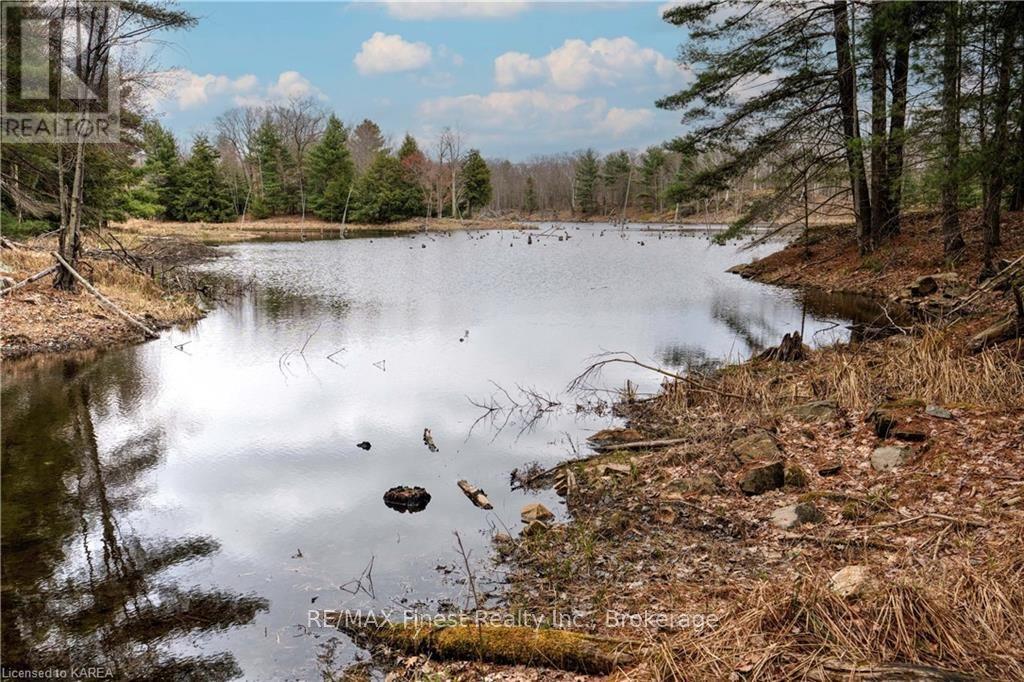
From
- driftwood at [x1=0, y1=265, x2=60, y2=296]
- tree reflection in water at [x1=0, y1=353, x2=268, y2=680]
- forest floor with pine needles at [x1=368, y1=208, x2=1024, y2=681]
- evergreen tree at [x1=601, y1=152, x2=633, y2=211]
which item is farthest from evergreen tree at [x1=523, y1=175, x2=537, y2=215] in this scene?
tree reflection in water at [x1=0, y1=353, x2=268, y2=680]

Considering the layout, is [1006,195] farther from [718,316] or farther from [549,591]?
[549,591]

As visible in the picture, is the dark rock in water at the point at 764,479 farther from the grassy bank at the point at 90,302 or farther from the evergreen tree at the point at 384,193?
the evergreen tree at the point at 384,193

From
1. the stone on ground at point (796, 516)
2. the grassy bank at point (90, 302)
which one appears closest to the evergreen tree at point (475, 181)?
the grassy bank at point (90, 302)

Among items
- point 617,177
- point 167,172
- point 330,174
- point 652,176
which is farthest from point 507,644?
point 617,177

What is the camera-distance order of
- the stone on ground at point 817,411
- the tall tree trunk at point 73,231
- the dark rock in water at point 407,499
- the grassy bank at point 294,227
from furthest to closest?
the grassy bank at point 294,227
the tall tree trunk at point 73,231
the stone on ground at point 817,411
the dark rock in water at point 407,499

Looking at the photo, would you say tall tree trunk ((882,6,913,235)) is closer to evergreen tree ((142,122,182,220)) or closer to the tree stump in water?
the tree stump in water

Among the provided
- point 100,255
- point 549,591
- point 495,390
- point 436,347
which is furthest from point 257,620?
point 100,255

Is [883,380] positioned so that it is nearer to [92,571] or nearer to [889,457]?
[889,457]

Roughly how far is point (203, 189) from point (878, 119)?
191 feet

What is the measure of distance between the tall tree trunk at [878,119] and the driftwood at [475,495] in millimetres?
15938

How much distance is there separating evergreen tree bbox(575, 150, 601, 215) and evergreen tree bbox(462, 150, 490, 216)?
22.3m

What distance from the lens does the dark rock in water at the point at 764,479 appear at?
7.37 m

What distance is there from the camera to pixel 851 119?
2427 centimetres

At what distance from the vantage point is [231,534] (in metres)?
7.46
